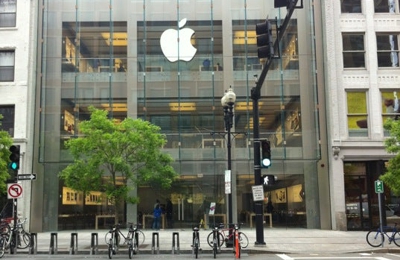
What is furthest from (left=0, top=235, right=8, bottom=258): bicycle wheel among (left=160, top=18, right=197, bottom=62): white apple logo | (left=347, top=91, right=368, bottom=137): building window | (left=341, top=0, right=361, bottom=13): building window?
(left=341, top=0, right=361, bottom=13): building window

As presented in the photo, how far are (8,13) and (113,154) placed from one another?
14.5 meters

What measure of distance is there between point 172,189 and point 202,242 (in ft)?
24.0

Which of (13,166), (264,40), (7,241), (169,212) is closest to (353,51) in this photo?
(169,212)

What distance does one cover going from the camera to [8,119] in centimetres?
2819

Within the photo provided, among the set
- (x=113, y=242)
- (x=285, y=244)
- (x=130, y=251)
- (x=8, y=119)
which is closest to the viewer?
(x=130, y=251)

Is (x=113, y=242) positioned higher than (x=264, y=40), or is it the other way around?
(x=264, y=40)

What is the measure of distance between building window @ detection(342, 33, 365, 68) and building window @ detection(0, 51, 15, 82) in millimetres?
18985

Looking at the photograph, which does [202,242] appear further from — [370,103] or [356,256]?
[370,103]

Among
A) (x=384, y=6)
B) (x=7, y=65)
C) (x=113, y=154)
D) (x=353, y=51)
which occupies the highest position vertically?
(x=384, y=6)

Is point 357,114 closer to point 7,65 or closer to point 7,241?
point 7,241

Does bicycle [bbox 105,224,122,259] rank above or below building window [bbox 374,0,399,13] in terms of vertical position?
below

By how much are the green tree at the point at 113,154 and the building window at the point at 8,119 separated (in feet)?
32.3

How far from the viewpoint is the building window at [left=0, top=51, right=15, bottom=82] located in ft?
93.9

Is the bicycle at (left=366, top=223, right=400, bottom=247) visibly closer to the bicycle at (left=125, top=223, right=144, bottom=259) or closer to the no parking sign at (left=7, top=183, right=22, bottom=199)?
the bicycle at (left=125, top=223, right=144, bottom=259)
